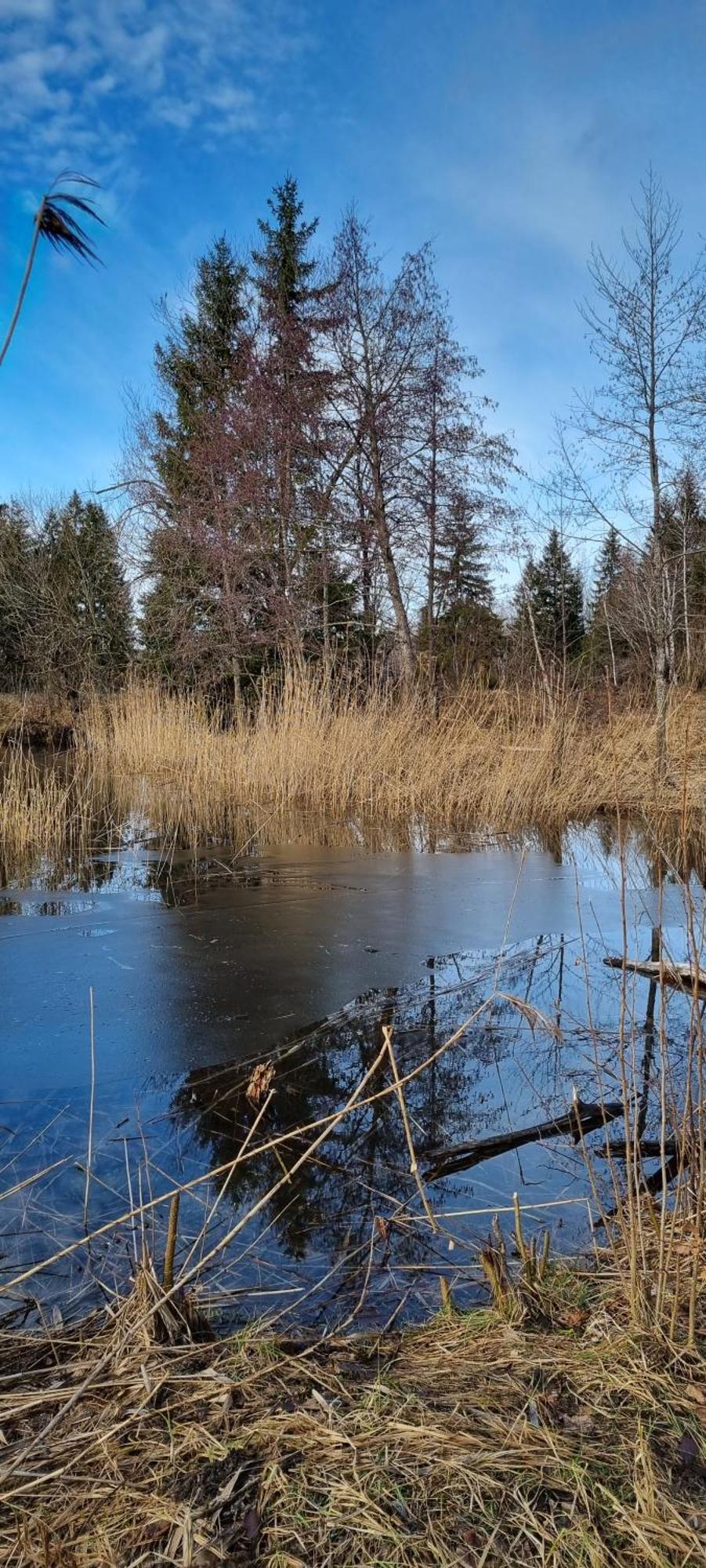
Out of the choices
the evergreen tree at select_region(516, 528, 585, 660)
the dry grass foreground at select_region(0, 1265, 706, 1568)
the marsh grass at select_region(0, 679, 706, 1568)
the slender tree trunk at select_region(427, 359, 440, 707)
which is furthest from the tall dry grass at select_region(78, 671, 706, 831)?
the dry grass foreground at select_region(0, 1265, 706, 1568)

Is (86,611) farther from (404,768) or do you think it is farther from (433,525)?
(404,768)

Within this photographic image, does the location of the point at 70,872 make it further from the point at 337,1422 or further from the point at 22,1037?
the point at 337,1422

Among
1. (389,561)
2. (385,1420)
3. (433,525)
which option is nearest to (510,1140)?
(385,1420)

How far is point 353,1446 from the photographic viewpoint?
1252 millimetres

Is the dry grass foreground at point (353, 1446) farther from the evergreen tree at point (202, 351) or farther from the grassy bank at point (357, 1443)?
the evergreen tree at point (202, 351)

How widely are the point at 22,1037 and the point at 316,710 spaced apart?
258 inches

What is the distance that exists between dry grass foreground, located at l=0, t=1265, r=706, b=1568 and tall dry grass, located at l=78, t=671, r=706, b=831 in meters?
6.86

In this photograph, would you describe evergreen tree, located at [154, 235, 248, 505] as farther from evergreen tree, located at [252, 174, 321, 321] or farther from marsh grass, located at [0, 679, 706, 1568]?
marsh grass, located at [0, 679, 706, 1568]

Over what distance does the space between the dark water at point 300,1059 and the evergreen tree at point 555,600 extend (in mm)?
8955

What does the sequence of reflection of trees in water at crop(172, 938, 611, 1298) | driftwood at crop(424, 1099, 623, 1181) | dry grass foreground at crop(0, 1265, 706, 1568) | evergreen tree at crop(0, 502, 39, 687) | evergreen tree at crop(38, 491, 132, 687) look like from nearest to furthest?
dry grass foreground at crop(0, 1265, 706, 1568) → reflection of trees in water at crop(172, 938, 611, 1298) → driftwood at crop(424, 1099, 623, 1181) → evergreen tree at crop(38, 491, 132, 687) → evergreen tree at crop(0, 502, 39, 687)

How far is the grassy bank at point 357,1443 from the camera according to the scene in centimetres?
110

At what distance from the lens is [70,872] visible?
631cm

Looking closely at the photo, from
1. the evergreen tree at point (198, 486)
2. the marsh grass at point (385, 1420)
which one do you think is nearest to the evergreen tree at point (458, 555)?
the evergreen tree at point (198, 486)

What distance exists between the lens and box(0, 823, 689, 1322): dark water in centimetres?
188
